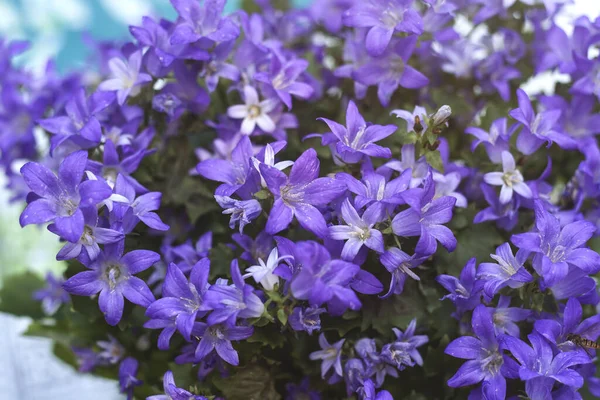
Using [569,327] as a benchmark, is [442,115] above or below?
above

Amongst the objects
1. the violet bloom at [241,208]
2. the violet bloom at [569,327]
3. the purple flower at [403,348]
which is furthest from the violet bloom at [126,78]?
the violet bloom at [569,327]

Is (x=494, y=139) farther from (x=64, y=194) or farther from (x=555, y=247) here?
(x=64, y=194)

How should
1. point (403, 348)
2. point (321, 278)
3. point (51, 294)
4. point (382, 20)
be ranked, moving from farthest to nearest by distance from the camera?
1. point (51, 294)
2. point (382, 20)
3. point (403, 348)
4. point (321, 278)

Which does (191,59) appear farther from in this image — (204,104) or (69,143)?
(69,143)

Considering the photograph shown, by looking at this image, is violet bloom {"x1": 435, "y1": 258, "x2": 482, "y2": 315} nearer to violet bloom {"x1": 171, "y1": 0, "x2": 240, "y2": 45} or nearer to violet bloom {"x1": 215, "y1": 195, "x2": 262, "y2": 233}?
violet bloom {"x1": 215, "y1": 195, "x2": 262, "y2": 233}

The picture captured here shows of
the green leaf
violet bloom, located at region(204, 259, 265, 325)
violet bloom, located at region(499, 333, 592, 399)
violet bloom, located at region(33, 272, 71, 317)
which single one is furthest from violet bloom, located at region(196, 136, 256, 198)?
the green leaf

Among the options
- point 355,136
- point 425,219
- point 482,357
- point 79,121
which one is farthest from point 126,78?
point 482,357

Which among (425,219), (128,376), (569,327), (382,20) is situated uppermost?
(382,20)
